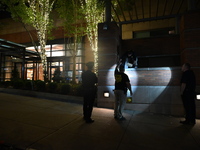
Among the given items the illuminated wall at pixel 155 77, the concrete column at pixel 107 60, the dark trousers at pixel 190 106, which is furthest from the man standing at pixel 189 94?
the concrete column at pixel 107 60

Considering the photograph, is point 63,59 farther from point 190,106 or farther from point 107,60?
point 190,106

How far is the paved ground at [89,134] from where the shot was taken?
268 centimetres

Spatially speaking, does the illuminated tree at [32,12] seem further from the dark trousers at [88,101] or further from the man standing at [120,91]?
the man standing at [120,91]

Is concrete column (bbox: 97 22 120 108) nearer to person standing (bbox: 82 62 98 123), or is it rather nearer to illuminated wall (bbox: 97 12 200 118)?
illuminated wall (bbox: 97 12 200 118)

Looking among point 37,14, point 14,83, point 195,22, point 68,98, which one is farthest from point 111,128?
point 37,14

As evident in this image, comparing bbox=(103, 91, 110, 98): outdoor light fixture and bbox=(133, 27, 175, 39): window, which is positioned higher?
bbox=(133, 27, 175, 39): window

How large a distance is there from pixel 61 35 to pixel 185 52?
13.1 metres

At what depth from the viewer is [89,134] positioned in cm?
319

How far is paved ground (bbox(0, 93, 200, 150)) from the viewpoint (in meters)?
2.68

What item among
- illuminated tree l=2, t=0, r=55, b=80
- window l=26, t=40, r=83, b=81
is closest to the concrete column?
illuminated tree l=2, t=0, r=55, b=80

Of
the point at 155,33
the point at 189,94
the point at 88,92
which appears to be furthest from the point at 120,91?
the point at 155,33

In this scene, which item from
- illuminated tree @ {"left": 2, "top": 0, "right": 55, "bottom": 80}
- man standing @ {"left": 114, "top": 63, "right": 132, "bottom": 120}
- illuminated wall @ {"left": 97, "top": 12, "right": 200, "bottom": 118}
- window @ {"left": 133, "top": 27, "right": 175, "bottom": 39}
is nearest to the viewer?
man standing @ {"left": 114, "top": 63, "right": 132, "bottom": 120}

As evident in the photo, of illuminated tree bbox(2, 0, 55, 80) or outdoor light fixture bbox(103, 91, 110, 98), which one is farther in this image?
illuminated tree bbox(2, 0, 55, 80)

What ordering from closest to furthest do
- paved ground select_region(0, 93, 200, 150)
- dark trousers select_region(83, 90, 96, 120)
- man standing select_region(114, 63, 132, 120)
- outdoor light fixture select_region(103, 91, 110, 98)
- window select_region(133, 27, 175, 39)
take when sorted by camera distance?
paved ground select_region(0, 93, 200, 150)
dark trousers select_region(83, 90, 96, 120)
man standing select_region(114, 63, 132, 120)
outdoor light fixture select_region(103, 91, 110, 98)
window select_region(133, 27, 175, 39)
